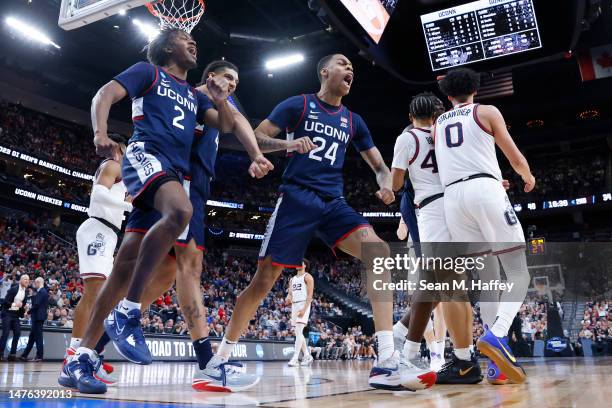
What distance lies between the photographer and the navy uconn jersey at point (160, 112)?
118 inches

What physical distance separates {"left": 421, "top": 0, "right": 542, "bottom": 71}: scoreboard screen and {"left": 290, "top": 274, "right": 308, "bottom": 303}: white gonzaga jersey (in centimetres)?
592

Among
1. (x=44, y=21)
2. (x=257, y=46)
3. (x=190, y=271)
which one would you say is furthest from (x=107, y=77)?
(x=190, y=271)

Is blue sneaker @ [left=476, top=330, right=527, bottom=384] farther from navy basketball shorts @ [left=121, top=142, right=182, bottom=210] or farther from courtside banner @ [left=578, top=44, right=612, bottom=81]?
courtside banner @ [left=578, top=44, right=612, bottom=81]

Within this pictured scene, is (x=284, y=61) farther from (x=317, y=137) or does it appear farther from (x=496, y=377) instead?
(x=496, y=377)

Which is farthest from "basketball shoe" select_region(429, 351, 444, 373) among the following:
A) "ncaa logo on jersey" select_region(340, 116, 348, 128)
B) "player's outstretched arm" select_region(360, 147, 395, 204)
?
"ncaa logo on jersey" select_region(340, 116, 348, 128)

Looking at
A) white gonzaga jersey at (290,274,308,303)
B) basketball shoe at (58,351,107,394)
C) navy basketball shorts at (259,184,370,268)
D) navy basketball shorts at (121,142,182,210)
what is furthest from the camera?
white gonzaga jersey at (290,274,308,303)

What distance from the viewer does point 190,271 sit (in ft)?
10.9

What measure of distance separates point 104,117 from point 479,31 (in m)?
10.2

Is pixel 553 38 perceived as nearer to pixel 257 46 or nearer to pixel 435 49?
pixel 435 49

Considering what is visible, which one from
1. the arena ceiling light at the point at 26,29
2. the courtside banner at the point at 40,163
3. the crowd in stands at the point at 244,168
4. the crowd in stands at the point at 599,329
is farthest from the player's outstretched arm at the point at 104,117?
the crowd in stands at the point at 244,168

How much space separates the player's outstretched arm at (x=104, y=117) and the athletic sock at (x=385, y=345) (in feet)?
5.99

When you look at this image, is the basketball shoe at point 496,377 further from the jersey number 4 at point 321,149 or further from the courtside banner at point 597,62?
the courtside banner at point 597,62

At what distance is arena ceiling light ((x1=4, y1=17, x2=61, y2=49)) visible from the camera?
18.3m

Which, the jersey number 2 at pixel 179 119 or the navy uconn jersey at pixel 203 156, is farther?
the navy uconn jersey at pixel 203 156
